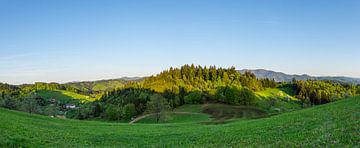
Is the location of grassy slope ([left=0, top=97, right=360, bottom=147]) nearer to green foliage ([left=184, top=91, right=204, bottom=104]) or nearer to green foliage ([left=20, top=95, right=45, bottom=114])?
green foliage ([left=20, top=95, right=45, bottom=114])

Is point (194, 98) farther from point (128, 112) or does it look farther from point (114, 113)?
point (114, 113)

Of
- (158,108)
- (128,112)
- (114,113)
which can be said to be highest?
(158,108)

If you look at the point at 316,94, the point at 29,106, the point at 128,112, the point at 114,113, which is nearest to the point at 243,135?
the point at 29,106

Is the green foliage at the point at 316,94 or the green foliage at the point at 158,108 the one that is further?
the green foliage at the point at 316,94

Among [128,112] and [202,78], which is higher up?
[202,78]

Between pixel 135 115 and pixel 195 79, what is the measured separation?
2282 inches

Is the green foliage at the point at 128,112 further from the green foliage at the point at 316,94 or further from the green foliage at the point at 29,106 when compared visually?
the green foliage at the point at 316,94

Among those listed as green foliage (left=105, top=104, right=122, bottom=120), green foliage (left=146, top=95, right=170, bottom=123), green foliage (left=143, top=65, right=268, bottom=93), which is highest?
green foliage (left=143, top=65, right=268, bottom=93)

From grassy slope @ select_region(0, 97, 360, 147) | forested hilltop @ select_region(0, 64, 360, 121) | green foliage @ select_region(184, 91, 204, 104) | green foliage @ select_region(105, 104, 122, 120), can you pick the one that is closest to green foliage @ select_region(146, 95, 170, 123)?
forested hilltop @ select_region(0, 64, 360, 121)

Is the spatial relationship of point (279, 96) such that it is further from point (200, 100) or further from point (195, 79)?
point (200, 100)

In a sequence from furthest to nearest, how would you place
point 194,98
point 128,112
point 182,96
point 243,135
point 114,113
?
point 182,96 < point 194,98 < point 128,112 < point 114,113 < point 243,135

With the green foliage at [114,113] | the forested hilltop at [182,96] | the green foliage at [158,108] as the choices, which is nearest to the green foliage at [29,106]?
the forested hilltop at [182,96]

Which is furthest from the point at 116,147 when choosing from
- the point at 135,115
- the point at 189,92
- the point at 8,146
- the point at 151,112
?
the point at 189,92

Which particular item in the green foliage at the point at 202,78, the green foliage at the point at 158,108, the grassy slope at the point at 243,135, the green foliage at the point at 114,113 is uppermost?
the green foliage at the point at 202,78
